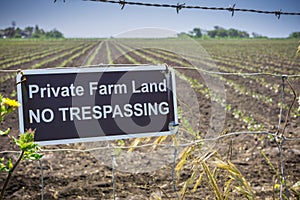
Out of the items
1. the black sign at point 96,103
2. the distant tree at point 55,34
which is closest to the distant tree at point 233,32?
the distant tree at point 55,34

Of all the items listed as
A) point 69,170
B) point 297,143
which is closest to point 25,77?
point 69,170

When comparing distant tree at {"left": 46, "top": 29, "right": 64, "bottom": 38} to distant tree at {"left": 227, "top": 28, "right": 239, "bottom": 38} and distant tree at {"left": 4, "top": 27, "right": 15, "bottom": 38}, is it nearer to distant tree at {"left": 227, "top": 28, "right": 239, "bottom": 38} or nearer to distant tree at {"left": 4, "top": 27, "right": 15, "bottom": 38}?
distant tree at {"left": 4, "top": 27, "right": 15, "bottom": 38}

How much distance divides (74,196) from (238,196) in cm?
144

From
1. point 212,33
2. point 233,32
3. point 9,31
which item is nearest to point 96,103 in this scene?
point 9,31

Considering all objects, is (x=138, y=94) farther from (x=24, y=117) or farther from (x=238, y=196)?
(x=238, y=196)

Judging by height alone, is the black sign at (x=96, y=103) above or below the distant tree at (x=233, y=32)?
below

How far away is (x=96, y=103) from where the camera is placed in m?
1.83

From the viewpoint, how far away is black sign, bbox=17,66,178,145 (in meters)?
1.76

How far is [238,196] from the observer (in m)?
3.04

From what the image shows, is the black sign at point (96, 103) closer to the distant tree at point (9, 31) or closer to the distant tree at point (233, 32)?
the distant tree at point (9, 31)

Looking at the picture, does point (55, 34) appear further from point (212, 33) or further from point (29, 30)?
point (212, 33)

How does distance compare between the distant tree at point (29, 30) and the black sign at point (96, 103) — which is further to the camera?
the distant tree at point (29, 30)

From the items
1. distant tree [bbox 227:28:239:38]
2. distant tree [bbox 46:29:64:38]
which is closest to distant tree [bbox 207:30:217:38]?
distant tree [bbox 227:28:239:38]

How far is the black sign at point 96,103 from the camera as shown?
69.3 inches
